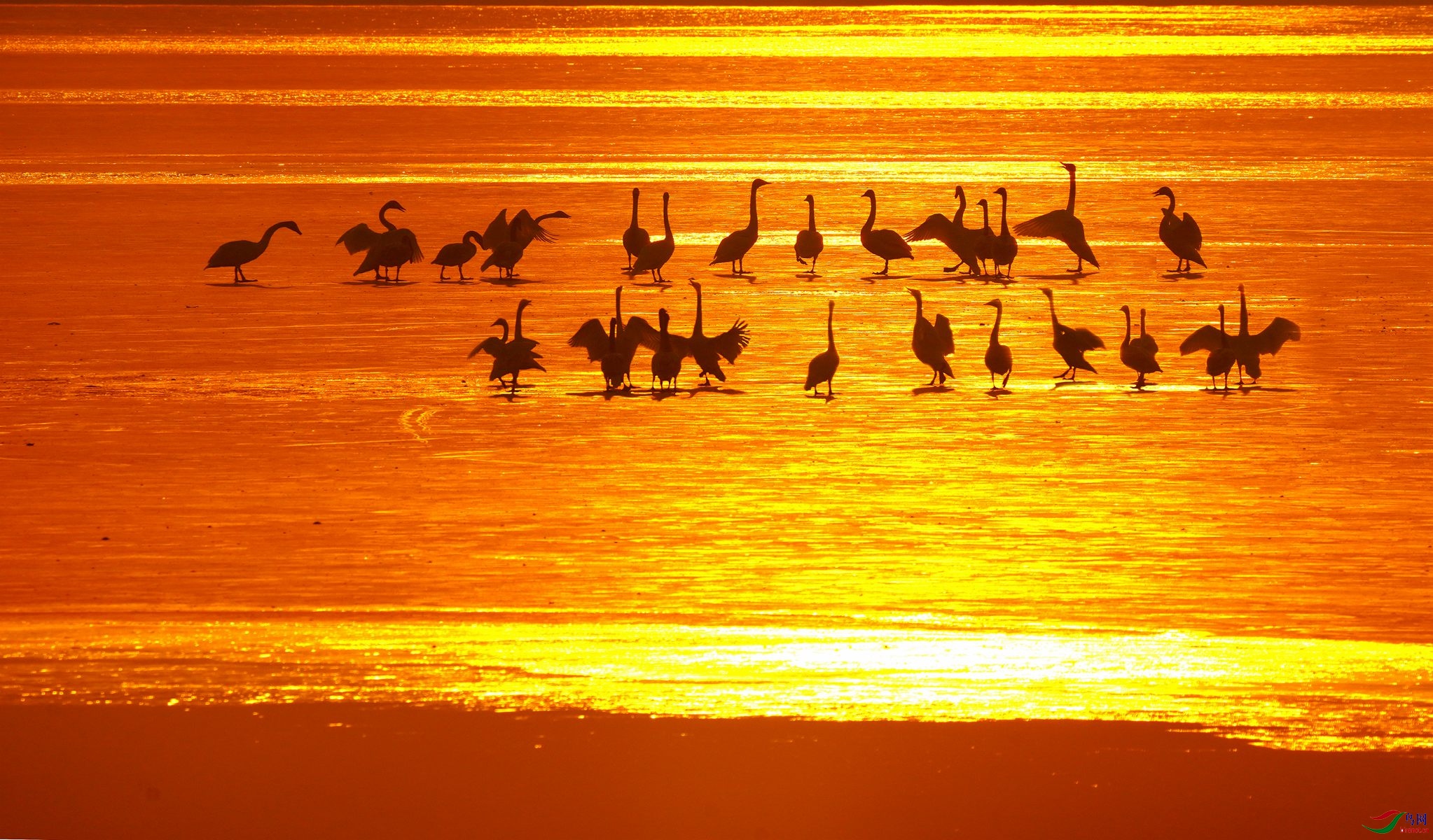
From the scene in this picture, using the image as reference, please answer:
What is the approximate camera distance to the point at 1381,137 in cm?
3866

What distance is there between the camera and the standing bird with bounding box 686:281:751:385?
15.8 meters

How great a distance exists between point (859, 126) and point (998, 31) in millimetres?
56629

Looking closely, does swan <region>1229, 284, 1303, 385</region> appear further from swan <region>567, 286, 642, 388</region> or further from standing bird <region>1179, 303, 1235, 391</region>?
swan <region>567, 286, 642, 388</region>

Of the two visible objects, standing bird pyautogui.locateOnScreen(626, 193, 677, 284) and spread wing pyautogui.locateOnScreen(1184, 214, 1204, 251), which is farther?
spread wing pyautogui.locateOnScreen(1184, 214, 1204, 251)

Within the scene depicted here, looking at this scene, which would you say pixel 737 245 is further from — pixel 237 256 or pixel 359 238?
pixel 237 256

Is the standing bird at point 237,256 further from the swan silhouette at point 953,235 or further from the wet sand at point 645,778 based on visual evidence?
the wet sand at point 645,778

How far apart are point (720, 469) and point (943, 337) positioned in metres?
3.46

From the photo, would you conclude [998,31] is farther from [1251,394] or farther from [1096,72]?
[1251,394]

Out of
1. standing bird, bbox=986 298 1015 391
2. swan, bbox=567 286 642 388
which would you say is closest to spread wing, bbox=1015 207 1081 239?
standing bird, bbox=986 298 1015 391

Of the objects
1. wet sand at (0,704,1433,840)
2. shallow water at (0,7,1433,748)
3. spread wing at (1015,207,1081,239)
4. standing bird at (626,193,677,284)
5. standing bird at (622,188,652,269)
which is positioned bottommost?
wet sand at (0,704,1433,840)

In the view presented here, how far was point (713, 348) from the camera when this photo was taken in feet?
52.2

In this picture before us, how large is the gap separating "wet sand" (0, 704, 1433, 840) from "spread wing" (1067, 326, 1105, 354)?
26.4 ft

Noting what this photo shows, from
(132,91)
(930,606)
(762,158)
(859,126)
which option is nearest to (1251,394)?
(930,606)

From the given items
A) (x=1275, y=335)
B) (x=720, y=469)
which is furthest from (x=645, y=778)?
(x=1275, y=335)
